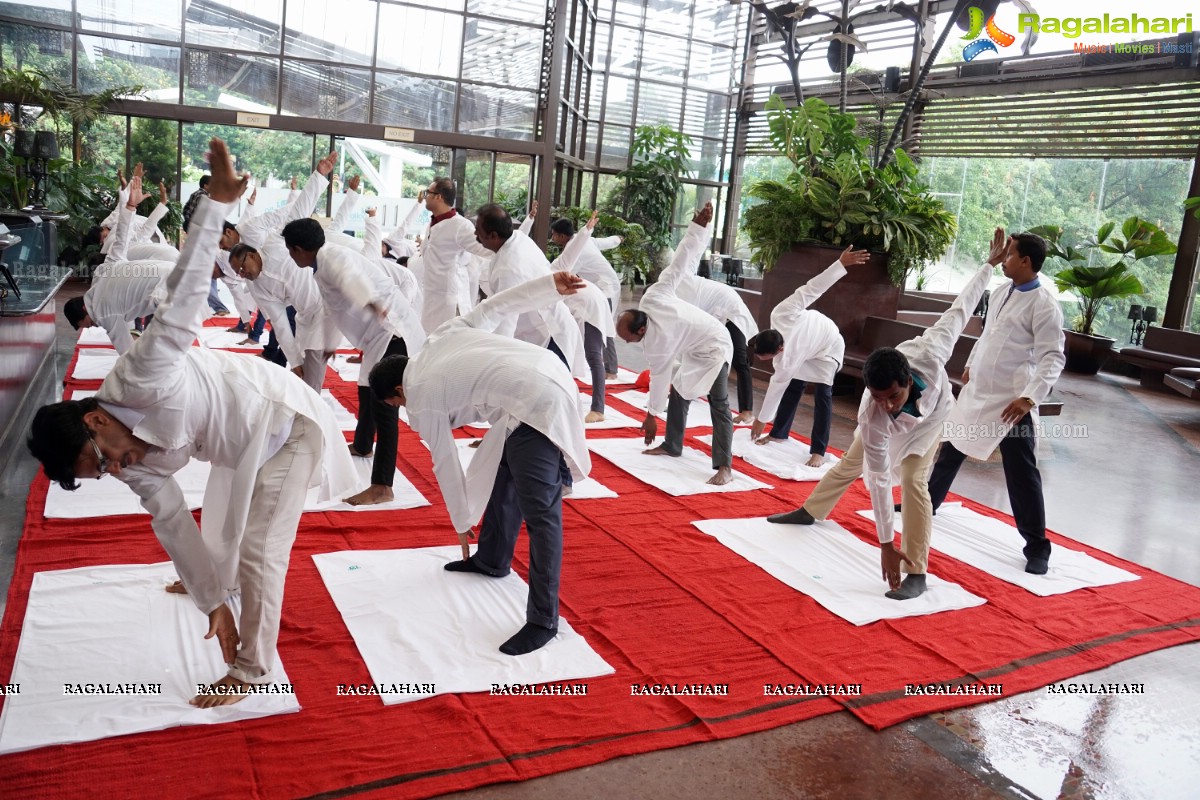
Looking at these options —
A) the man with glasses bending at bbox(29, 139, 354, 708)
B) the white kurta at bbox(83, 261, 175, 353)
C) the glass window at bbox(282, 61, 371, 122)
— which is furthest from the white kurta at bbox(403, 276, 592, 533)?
the glass window at bbox(282, 61, 371, 122)

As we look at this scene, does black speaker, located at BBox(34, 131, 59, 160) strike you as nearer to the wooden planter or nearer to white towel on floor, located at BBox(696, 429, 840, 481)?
white towel on floor, located at BBox(696, 429, 840, 481)

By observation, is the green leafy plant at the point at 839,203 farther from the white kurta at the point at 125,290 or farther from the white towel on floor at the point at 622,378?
the white kurta at the point at 125,290

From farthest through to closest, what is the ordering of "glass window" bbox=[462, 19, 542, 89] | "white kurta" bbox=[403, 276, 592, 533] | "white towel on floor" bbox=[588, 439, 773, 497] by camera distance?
"glass window" bbox=[462, 19, 542, 89]
"white towel on floor" bbox=[588, 439, 773, 497]
"white kurta" bbox=[403, 276, 592, 533]

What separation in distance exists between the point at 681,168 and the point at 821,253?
701cm

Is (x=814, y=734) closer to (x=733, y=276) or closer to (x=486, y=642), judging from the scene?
(x=486, y=642)

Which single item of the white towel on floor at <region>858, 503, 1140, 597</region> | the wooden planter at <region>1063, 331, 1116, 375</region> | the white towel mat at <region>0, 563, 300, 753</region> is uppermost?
the wooden planter at <region>1063, 331, 1116, 375</region>

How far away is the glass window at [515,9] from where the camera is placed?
12453 millimetres

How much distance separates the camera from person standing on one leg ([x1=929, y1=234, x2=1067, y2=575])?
3873 mm

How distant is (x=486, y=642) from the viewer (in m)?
2.91

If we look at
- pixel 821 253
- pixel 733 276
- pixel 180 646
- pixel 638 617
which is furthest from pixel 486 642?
pixel 733 276

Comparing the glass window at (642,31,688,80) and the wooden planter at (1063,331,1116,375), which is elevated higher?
the glass window at (642,31,688,80)

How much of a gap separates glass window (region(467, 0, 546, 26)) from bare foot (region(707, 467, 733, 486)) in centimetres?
969

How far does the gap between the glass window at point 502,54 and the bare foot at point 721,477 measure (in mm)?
9204

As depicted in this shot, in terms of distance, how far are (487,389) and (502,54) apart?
11.0m
